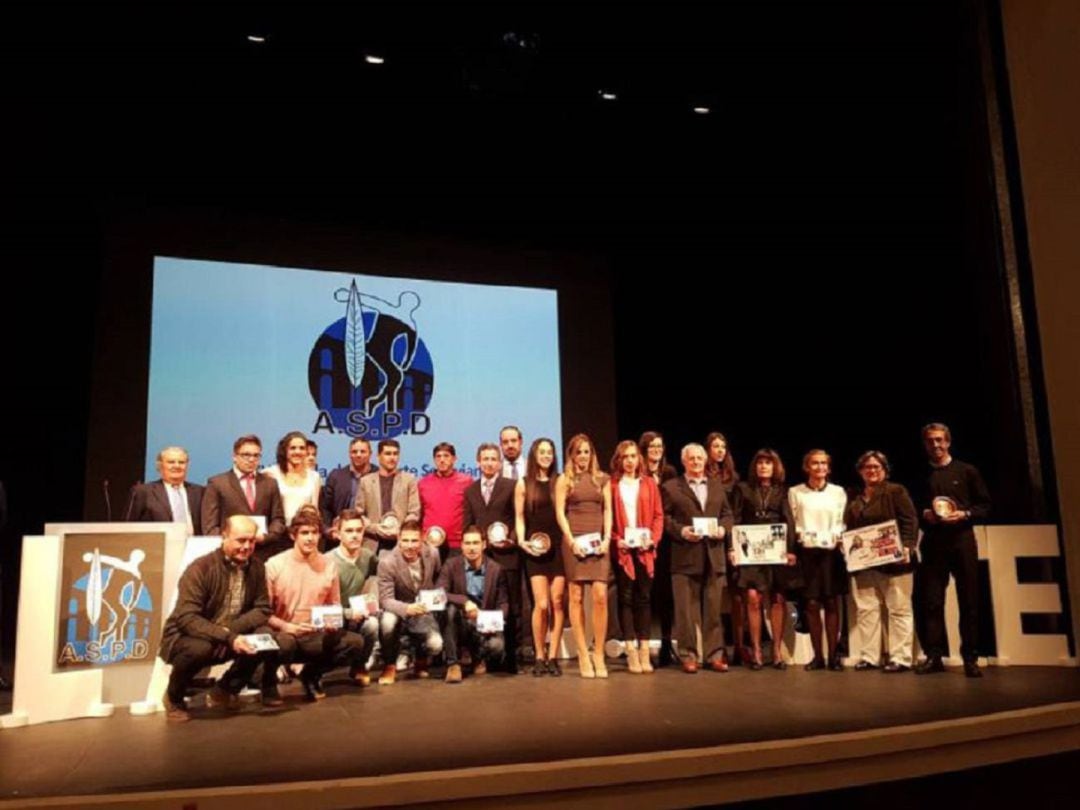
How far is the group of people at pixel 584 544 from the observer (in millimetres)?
5297

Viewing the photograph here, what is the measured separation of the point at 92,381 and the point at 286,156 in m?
2.37

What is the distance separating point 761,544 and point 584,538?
1185mm

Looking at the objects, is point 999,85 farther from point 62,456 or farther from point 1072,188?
point 62,456

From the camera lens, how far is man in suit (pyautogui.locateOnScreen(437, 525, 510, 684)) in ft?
18.2

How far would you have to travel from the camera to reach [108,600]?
4.61 m

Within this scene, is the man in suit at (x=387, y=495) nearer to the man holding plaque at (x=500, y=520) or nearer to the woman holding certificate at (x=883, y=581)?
the man holding plaque at (x=500, y=520)

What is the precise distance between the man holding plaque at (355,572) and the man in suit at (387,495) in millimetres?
430

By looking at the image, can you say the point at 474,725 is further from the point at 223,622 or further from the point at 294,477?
the point at 294,477

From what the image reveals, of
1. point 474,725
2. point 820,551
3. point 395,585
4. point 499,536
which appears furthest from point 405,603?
point 820,551

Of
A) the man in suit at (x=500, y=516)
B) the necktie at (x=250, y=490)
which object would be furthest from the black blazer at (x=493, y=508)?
the necktie at (x=250, y=490)

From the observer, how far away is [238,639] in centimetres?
423

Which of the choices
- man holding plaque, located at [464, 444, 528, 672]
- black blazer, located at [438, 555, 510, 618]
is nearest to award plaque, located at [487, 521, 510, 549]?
man holding plaque, located at [464, 444, 528, 672]

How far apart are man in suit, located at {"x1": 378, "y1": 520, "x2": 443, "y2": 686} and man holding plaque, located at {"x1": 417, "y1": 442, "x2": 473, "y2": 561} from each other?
0.48 metres

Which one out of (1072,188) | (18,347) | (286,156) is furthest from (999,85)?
(18,347)
